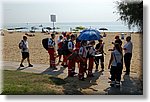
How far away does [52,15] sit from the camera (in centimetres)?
635

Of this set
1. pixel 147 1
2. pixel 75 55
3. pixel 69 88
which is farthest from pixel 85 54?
pixel 147 1

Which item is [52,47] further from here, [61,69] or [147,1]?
[147,1]

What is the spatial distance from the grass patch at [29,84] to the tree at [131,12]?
176 cm

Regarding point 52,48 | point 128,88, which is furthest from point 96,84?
point 52,48

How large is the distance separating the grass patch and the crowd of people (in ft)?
1.81

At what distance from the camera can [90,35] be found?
302 inches

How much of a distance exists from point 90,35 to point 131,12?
122cm

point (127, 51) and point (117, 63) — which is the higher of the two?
point (127, 51)

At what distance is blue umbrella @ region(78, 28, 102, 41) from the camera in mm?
7672

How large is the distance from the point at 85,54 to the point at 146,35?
5.86 ft

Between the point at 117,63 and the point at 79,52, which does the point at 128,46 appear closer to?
the point at 117,63

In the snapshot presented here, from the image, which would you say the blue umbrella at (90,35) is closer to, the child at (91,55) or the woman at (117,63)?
the child at (91,55)

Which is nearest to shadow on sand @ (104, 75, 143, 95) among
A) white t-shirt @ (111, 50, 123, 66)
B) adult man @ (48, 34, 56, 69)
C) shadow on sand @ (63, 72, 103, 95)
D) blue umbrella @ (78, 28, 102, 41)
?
shadow on sand @ (63, 72, 103, 95)

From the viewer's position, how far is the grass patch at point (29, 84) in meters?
6.28
